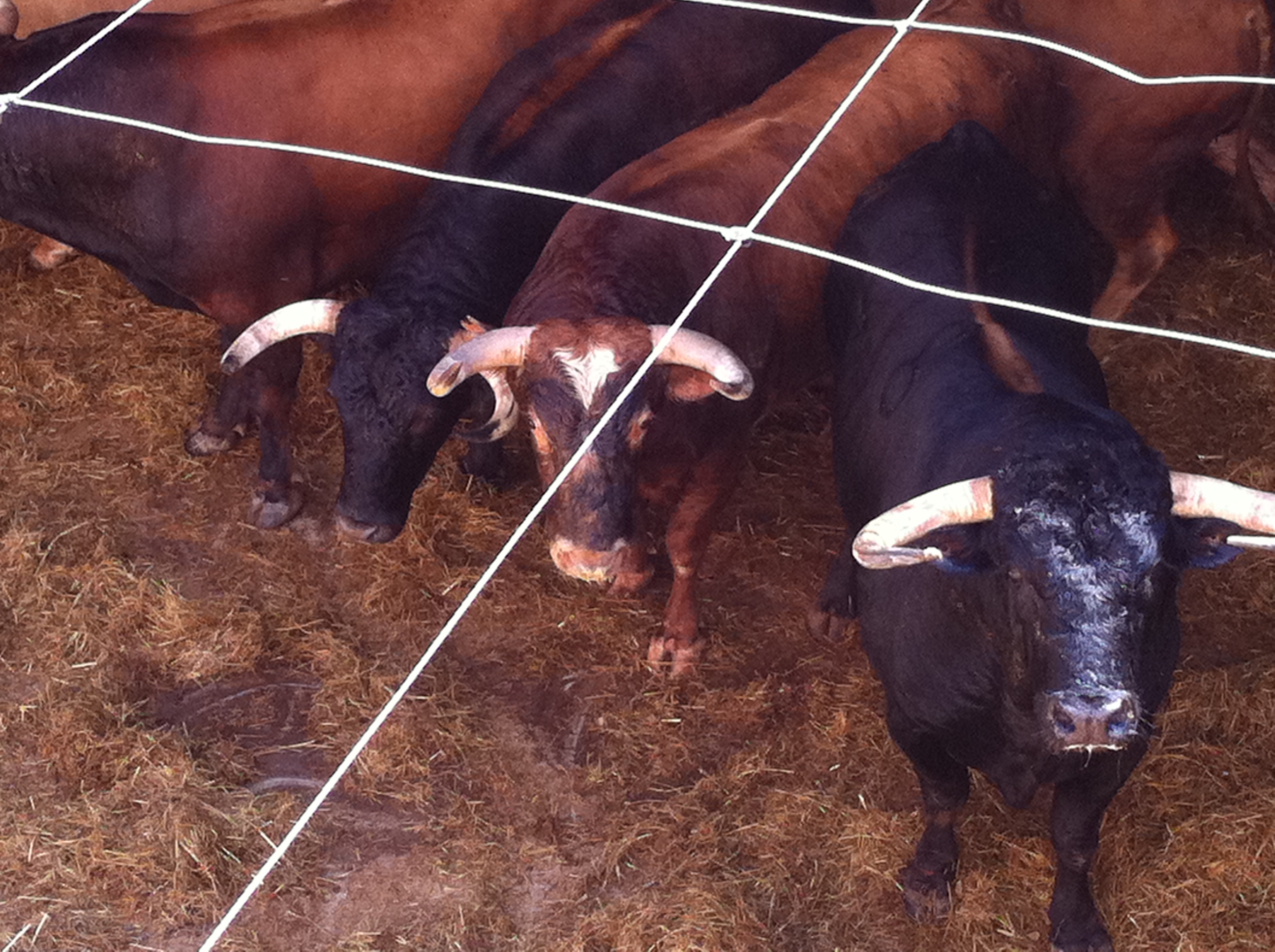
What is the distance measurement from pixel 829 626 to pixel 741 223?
163 centimetres

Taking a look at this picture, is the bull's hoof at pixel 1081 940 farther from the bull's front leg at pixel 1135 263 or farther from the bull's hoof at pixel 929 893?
the bull's front leg at pixel 1135 263

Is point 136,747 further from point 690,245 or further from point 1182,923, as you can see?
point 1182,923

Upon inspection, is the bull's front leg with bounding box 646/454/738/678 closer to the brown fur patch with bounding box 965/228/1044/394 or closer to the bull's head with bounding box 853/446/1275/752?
the brown fur patch with bounding box 965/228/1044/394

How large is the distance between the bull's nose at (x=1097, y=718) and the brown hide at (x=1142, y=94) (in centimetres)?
367

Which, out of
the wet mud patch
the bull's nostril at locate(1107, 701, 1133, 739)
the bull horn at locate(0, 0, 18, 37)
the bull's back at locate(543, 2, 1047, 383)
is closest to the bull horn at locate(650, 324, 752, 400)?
the bull's back at locate(543, 2, 1047, 383)

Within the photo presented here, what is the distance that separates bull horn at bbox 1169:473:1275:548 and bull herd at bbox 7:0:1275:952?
11mm

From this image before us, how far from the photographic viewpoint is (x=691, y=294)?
5.11 m

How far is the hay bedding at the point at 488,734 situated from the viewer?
453 cm

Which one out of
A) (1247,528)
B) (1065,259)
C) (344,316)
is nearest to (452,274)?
(344,316)

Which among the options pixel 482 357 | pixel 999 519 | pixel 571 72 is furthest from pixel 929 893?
pixel 571 72

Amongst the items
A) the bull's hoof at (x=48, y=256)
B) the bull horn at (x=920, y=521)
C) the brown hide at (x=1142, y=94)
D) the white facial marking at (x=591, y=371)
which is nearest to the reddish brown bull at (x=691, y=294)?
the white facial marking at (x=591, y=371)

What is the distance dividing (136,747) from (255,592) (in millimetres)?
986

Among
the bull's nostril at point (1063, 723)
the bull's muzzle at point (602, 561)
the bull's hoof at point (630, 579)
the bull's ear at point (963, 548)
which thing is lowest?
the bull's hoof at point (630, 579)

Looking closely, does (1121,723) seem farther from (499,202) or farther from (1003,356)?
(499,202)
